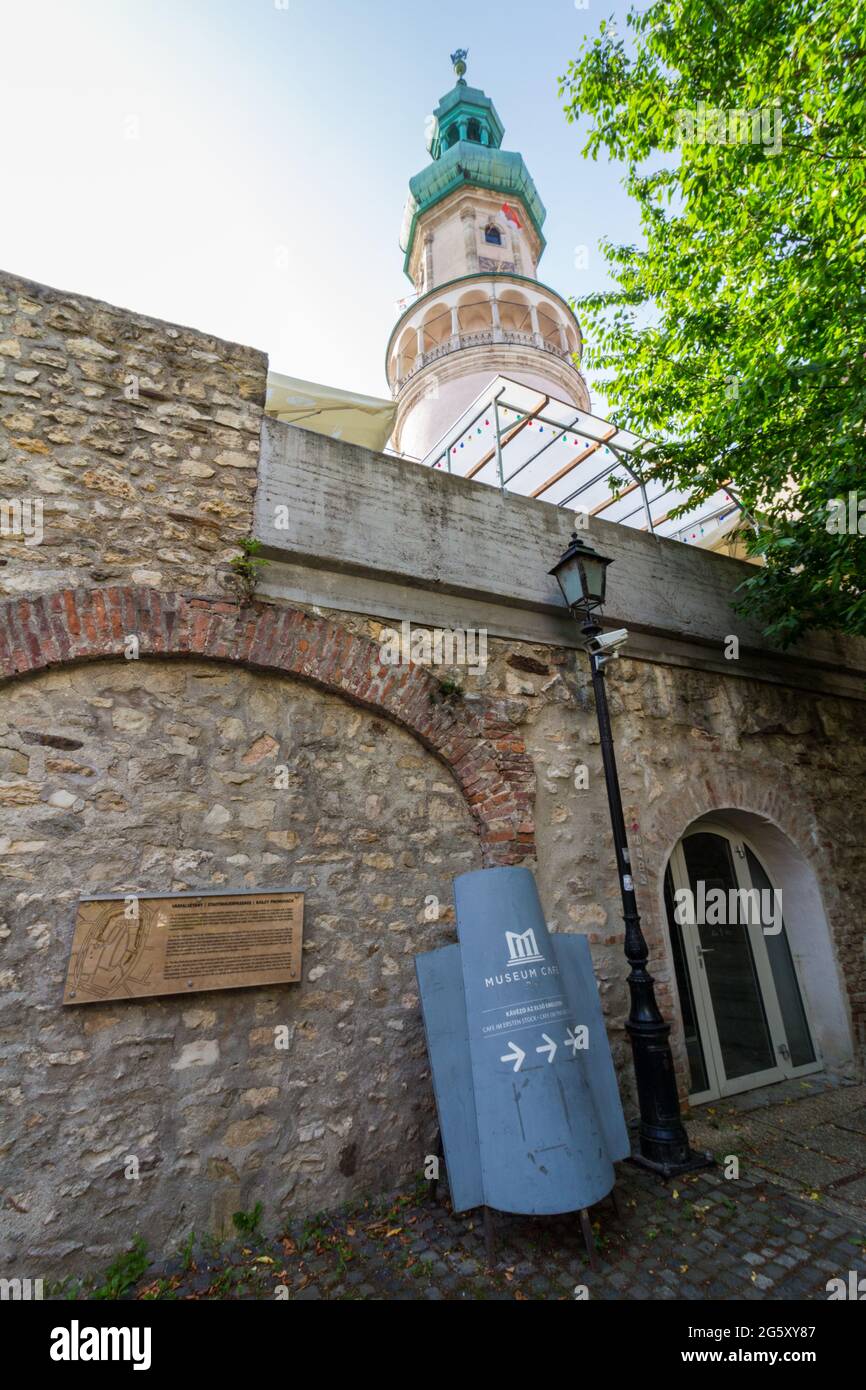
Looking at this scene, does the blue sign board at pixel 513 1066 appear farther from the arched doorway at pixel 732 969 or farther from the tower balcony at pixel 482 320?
the tower balcony at pixel 482 320

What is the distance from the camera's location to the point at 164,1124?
298 centimetres

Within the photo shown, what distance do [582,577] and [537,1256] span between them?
3943 mm

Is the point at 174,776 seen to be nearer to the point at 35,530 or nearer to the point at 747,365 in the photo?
the point at 35,530

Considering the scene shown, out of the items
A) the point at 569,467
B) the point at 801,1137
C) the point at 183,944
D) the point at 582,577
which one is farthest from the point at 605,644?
the point at 569,467

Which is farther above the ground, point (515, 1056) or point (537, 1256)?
point (515, 1056)

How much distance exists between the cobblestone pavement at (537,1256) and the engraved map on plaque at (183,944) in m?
1.21

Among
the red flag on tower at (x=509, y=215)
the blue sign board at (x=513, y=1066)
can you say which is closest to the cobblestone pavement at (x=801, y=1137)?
the blue sign board at (x=513, y=1066)

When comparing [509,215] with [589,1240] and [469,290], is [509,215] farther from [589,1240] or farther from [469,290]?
[589,1240]

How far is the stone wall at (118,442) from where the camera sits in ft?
11.5

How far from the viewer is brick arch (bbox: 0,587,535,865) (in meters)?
3.25

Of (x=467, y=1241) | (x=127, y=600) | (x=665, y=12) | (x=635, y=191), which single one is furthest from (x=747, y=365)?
(x=467, y=1241)

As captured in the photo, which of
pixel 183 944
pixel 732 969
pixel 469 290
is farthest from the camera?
pixel 469 290

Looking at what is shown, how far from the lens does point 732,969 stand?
555 centimetres

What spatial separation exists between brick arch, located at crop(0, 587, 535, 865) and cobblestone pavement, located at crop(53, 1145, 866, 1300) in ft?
6.40
